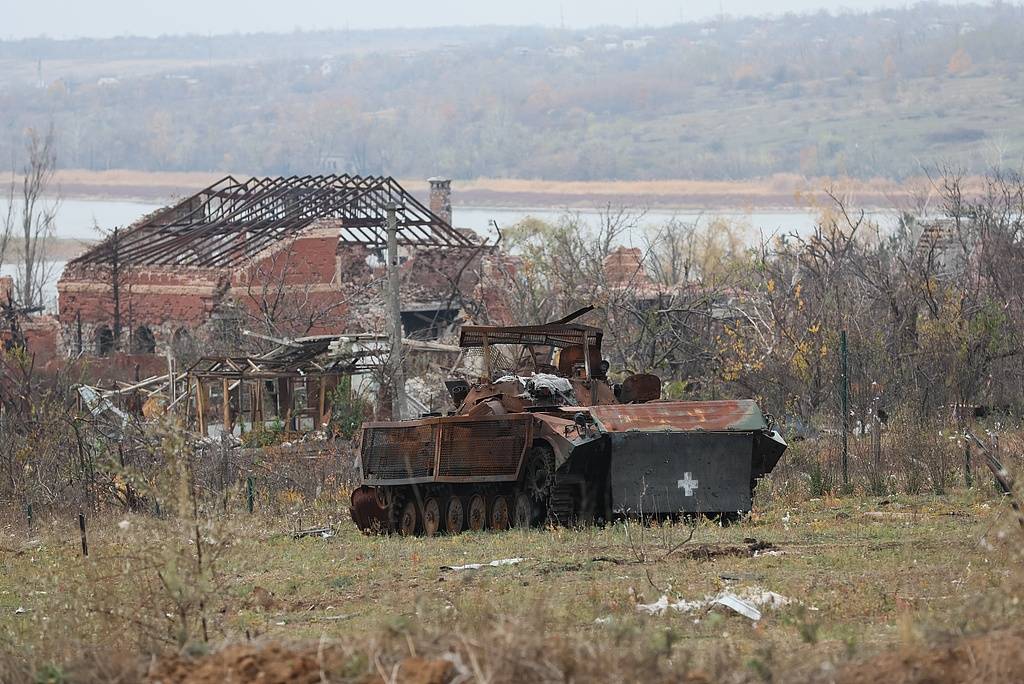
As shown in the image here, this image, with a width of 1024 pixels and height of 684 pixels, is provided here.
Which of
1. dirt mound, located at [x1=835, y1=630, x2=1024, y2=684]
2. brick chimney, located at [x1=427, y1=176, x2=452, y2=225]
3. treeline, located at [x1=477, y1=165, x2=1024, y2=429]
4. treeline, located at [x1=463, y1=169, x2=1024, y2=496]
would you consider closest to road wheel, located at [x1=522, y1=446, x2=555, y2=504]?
treeline, located at [x1=463, y1=169, x2=1024, y2=496]

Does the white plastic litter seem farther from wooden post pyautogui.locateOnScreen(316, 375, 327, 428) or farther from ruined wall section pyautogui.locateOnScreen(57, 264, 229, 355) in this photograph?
ruined wall section pyautogui.locateOnScreen(57, 264, 229, 355)

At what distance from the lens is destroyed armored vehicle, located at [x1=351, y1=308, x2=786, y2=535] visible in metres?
18.5

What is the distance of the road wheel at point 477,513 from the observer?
2006cm

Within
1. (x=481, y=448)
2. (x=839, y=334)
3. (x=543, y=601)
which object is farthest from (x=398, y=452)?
(x=839, y=334)

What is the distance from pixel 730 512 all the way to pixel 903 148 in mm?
149174

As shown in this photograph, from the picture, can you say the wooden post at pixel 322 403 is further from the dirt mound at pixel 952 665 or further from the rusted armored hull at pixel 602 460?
the dirt mound at pixel 952 665

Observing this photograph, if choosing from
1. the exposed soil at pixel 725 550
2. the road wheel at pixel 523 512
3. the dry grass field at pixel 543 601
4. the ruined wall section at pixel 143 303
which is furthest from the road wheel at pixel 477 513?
the ruined wall section at pixel 143 303

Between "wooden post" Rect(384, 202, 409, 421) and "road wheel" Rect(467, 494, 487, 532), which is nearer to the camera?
"road wheel" Rect(467, 494, 487, 532)

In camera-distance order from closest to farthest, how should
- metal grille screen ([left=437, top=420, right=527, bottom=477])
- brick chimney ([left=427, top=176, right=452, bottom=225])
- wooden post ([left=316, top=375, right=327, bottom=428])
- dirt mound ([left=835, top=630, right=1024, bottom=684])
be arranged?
dirt mound ([left=835, top=630, right=1024, bottom=684]) < metal grille screen ([left=437, top=420, right=527, bottom=477]) < wooden post ([left=316, top=375, right=327, bottom=428]) < brick chimney ([left=427, top=176, right=452, bottom=225])

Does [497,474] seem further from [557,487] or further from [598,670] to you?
[598,670]

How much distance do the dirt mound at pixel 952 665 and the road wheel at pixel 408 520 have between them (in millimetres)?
13629

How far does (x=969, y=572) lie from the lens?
1295 cm

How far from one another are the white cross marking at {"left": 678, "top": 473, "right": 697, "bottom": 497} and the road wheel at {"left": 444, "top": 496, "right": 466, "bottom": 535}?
3114mm

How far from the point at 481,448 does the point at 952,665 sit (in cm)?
1211
